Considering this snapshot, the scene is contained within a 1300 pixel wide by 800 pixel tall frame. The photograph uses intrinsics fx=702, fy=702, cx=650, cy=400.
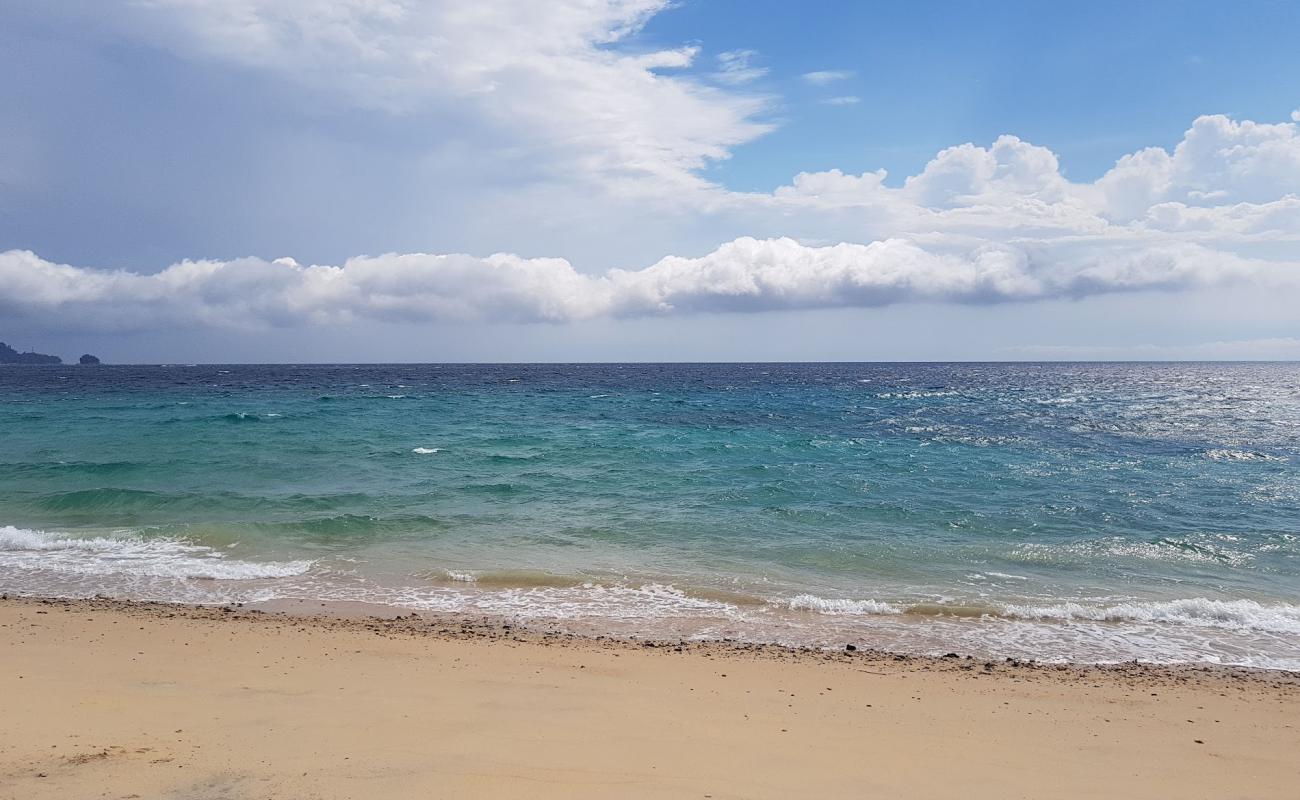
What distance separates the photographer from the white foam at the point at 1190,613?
10836 mm

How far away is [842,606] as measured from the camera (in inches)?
448

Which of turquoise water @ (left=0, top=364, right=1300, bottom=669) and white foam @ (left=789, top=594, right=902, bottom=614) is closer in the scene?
turquoise water @ (left=0, top=364, right=1300, bottom=669)

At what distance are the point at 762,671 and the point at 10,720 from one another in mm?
7563

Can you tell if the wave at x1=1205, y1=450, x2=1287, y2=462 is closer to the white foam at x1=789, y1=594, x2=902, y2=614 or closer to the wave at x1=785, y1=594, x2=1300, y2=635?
the wave at x1=785, y1=594, x2=1300, y2=635

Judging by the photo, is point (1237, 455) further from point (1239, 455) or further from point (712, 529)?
point (712, 529)

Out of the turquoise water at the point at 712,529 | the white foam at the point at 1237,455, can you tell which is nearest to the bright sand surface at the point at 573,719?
the turquoise water at the point at 712,529

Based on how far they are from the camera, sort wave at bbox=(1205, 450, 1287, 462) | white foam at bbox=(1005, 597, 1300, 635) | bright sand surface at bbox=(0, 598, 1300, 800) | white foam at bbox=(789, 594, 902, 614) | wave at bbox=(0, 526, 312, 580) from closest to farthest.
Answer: bright sand surface at bbox=(0, 598, 1300, 800) < white foam at bbox=(1005, 597, 1300, 635) < white foam at bbox=(789, 594, 902, 614) < wave at bbox=(0, 526, 312, 580) < wave at bbox=(1205, 450, 1287, 462)

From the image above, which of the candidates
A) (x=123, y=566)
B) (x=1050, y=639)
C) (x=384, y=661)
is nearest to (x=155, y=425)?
(x=123, y=566)

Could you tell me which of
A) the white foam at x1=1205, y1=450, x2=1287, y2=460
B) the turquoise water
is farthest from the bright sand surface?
the white foam at x1=1205, y1=450, x2=1287, y2=460

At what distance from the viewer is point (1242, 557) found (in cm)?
1455

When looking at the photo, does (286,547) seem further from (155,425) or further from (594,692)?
(155,425)

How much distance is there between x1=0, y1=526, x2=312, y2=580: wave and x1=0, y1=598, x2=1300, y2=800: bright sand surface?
2.96m

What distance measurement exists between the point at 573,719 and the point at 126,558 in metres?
11.6

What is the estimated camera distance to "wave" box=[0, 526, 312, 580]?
1280cm
